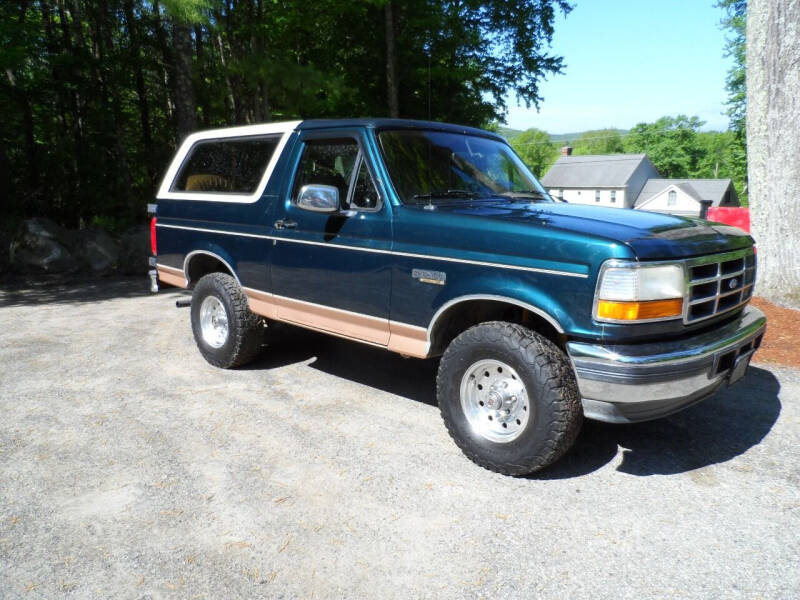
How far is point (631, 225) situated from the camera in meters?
3.38

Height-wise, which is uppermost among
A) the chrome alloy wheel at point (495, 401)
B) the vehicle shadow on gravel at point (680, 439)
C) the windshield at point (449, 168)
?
the windshield at point (449, 168)

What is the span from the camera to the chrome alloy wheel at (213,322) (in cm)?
559

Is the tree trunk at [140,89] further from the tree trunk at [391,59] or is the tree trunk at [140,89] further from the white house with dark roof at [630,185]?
the white house with dark roof at [630,185]

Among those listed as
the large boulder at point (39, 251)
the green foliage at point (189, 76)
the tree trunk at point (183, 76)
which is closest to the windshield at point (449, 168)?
→ the green foliage at point (189, 76)

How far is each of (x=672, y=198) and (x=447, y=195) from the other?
72701 millimetres

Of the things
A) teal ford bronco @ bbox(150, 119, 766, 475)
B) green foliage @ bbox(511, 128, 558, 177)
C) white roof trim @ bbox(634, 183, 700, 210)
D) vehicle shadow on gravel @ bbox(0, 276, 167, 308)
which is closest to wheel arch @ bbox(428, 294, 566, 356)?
teal ford bronco @ bbox(150, 119, 766, 475)

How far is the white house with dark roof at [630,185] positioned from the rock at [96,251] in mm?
63189

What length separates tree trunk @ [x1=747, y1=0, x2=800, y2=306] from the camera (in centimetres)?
716

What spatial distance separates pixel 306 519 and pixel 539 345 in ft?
5.24

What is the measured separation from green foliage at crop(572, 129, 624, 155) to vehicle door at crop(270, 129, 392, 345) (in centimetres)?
15493

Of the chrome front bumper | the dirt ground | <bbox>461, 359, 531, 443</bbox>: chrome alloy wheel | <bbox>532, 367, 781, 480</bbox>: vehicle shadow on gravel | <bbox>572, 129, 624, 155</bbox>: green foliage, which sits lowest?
<bbox>532, 367, 781, 480</bbox>: vehicle shadow on gravel

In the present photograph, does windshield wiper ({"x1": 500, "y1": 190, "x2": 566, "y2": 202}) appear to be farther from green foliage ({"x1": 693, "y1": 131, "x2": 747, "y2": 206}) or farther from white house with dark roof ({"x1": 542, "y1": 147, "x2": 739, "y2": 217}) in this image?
green foliage ({"x1": 693, "y1": 131, "x2": 747, "y2": 206})

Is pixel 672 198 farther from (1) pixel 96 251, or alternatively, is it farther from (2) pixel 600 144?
(2) pixel 600 144

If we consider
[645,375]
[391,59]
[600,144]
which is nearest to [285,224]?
[645,375]
